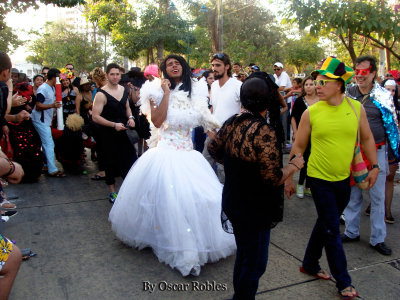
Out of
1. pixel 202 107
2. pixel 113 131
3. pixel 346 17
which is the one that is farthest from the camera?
pixel 346 17

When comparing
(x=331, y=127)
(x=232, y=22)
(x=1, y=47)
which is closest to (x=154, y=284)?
(x=331, y=127)

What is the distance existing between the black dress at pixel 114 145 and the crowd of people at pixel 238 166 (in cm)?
2

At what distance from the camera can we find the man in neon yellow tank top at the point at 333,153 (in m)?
2.96

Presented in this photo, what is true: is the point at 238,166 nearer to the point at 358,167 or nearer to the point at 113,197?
the point at 358,167

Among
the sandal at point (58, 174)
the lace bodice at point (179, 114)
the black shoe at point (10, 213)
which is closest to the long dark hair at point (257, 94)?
the lace bodice at point (179, 114)

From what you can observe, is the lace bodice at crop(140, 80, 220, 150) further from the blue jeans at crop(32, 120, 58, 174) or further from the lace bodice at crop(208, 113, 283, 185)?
the blue jeans at crop(32, 120, 58, 174)

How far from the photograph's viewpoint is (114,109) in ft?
17.1

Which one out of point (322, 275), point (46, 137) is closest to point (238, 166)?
point (322, 275)

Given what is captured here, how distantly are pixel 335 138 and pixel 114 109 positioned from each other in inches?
132

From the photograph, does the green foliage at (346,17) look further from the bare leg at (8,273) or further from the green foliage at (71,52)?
the green foliage at (71,52)

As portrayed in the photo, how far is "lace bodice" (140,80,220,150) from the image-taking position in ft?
12.4

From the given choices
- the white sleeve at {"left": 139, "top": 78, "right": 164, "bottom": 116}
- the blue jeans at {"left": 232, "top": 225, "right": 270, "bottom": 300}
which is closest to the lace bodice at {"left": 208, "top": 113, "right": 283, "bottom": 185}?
the blue jeans at {"left": 232, "top": 225, "right": 270, "bottom": 300}

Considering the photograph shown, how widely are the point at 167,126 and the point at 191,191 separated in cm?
79

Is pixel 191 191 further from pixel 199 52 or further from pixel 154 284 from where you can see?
pixel 199 52
